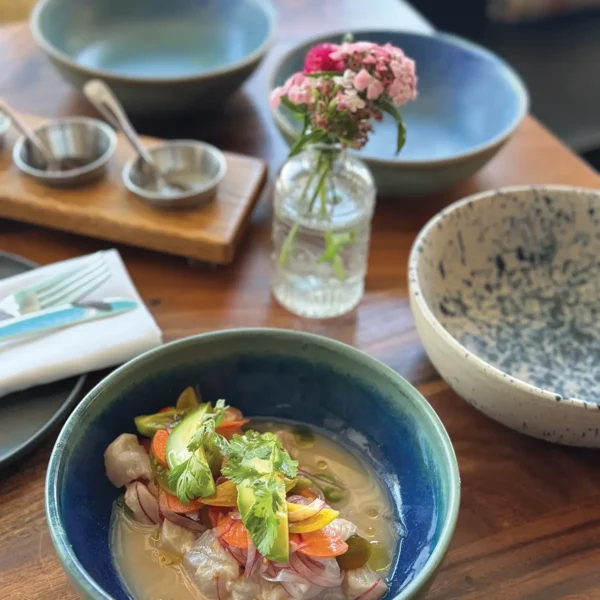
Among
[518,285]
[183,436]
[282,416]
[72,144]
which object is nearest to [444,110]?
[518,285]

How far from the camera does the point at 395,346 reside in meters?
0.91

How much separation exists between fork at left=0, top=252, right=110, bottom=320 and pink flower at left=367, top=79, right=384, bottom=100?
384mm

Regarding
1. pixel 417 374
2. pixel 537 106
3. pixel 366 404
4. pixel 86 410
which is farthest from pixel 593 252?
pixel 537 106

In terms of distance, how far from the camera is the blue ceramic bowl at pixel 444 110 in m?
1.05

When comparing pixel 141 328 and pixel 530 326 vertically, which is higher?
pixel 141 328

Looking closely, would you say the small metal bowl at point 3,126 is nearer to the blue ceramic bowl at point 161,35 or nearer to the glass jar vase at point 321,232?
the blue ceramic bowl at point 161,35

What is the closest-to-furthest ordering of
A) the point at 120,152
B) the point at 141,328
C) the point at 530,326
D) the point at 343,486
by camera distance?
the point at 343,486
the point at 141,328
the point at 530,326
the point at 120,152

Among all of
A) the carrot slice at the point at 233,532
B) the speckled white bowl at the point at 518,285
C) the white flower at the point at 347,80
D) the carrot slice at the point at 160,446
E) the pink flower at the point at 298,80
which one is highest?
the white flower at the point at 347,80

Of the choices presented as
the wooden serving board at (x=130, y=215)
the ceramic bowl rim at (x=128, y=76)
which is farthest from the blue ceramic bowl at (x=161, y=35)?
the wooden serving board at (x=130, y=215)

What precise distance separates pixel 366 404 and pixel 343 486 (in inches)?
3.2

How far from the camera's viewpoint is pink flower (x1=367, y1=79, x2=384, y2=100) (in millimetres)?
737

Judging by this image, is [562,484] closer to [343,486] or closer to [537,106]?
[343,486]

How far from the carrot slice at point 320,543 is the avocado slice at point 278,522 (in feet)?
0.05

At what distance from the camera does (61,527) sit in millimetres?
577
